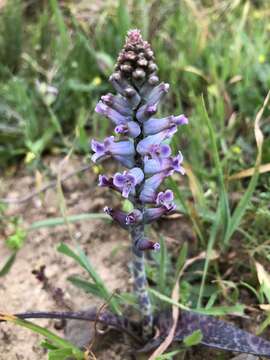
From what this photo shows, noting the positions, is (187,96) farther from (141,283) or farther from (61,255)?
(141,283)

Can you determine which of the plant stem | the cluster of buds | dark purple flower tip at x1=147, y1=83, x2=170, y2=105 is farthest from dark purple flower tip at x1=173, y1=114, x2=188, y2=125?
the plant stem

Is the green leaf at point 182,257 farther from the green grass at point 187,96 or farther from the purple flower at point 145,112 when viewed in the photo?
the purple flower at point 145,112

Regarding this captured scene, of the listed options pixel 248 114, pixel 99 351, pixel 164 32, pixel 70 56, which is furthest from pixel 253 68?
pixel 99 351

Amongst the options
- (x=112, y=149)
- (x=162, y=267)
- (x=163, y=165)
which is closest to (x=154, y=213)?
(x=163, y=165)

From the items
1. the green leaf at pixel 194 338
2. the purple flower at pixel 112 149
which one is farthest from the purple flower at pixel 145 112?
the green leaf at pixel 194 338

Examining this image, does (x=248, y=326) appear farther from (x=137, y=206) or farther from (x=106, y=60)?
(x=106, y=60)

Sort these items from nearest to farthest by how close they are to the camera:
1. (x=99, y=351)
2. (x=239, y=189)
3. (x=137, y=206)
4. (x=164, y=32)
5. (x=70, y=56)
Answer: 1. (x=137, y=206)
2. (x=99, y=351)
3. (x=239, y=189)
4. (x=70, y=56)
5. (x=164, y=32)
